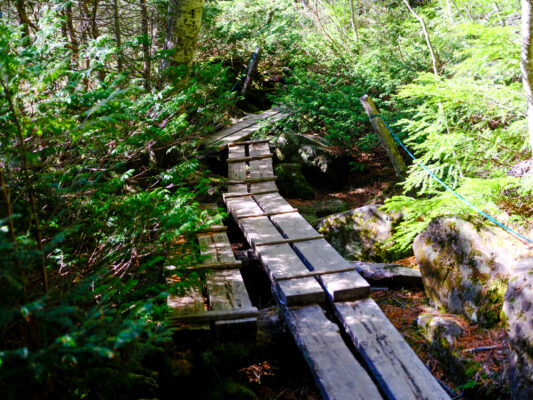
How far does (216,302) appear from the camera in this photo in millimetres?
3822

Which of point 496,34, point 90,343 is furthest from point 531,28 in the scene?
point 90,343

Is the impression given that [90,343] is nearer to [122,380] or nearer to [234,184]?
[122,380]

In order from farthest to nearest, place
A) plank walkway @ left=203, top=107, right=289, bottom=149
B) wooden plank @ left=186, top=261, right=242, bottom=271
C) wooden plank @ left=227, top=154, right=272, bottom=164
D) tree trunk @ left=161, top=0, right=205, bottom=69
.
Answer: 1. plank walkway @ left=203, top=107, right=289, bottom=149
2. wooden plank @ left=227, top=154, right=272, bottom=164
3. tree trunk @ left=161, top=0, right=205, bottom=69
4. wooden plank @ left=186, top=261, right=242, bottom=271

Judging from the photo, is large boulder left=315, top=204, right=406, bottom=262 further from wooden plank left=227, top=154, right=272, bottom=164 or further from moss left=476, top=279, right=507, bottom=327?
wooden plank left=227, top=154, right=272, bottom=164

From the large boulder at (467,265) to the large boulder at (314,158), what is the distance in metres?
4.39

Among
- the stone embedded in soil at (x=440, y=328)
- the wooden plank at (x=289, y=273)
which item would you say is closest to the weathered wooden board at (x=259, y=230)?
the wooden plank at (x=289, y=273)

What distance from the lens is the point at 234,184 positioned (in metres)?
7.25

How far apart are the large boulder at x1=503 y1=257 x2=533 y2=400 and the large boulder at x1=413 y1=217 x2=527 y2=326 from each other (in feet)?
1.93

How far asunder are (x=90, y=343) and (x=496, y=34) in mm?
4657

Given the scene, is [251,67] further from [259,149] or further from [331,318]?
[331,318]

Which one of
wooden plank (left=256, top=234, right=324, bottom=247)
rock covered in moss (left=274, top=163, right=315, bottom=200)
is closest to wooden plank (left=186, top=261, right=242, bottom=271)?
wooden plank (left=256, top=234, right=324, bottom=247)

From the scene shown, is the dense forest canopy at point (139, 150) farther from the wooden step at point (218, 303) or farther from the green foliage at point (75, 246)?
the wooden step at point (218, 303)

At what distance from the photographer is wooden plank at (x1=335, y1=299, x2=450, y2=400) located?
111 inches

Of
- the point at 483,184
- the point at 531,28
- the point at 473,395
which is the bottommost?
the point at 473,395
